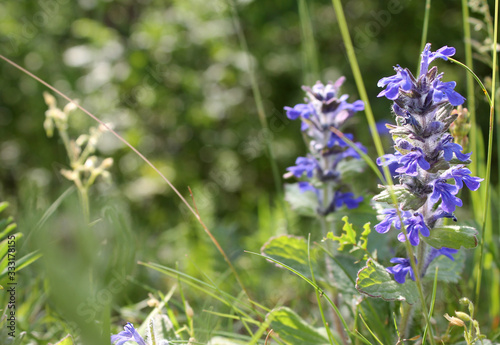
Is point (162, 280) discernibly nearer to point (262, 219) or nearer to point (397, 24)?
point (262, 219)

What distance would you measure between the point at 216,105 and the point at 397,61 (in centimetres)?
111

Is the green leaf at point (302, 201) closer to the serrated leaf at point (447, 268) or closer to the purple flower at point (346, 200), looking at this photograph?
the purple flower at point (346, 200)

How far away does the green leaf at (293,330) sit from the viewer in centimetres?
128

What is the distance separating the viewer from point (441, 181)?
41.6 inches

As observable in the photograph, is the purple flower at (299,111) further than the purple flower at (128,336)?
Yes

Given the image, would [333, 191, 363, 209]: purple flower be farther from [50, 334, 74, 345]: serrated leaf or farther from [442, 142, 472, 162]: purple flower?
[50, 334, 74, 345]: serrated leaf

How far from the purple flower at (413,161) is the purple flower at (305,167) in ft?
1.37

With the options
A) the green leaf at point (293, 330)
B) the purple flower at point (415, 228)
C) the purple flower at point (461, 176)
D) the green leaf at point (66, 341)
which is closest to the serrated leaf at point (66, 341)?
the green leaf at point (66, 341)

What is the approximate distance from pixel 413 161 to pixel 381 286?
0.29 metres

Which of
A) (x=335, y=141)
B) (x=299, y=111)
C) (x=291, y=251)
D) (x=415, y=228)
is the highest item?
(x=299, y=111)

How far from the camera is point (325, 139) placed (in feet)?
4.75

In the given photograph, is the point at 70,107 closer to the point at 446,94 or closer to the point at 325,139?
the point at 325,139

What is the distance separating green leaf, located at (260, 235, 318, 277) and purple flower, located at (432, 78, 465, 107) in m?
0.55

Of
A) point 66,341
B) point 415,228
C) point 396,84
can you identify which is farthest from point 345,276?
point 66,341
